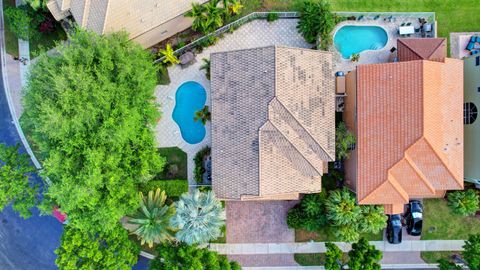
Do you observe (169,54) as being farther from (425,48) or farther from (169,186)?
(425,48)

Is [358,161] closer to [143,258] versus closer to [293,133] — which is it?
Result: [293,133]

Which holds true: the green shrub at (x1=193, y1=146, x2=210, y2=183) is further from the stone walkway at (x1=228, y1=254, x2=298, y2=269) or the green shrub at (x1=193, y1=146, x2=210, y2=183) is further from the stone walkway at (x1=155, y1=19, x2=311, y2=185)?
the stone walkway at (x1=228, y1=254, x2=298, y2=269)

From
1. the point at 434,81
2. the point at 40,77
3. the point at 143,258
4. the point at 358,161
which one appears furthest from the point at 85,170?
the point at 434,81

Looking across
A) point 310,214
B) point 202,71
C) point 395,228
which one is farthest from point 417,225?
point 202,71

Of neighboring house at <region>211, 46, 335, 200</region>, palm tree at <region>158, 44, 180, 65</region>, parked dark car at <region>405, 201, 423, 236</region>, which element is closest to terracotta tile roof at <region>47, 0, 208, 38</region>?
palm tree at <region>158, 44, 180, 65</region>

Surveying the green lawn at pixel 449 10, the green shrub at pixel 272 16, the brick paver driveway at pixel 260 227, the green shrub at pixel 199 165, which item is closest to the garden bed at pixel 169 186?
the green shrub at pixel 199 165

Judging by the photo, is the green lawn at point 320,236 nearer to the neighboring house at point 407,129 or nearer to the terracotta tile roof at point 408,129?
the neighboring house at point 407,129
